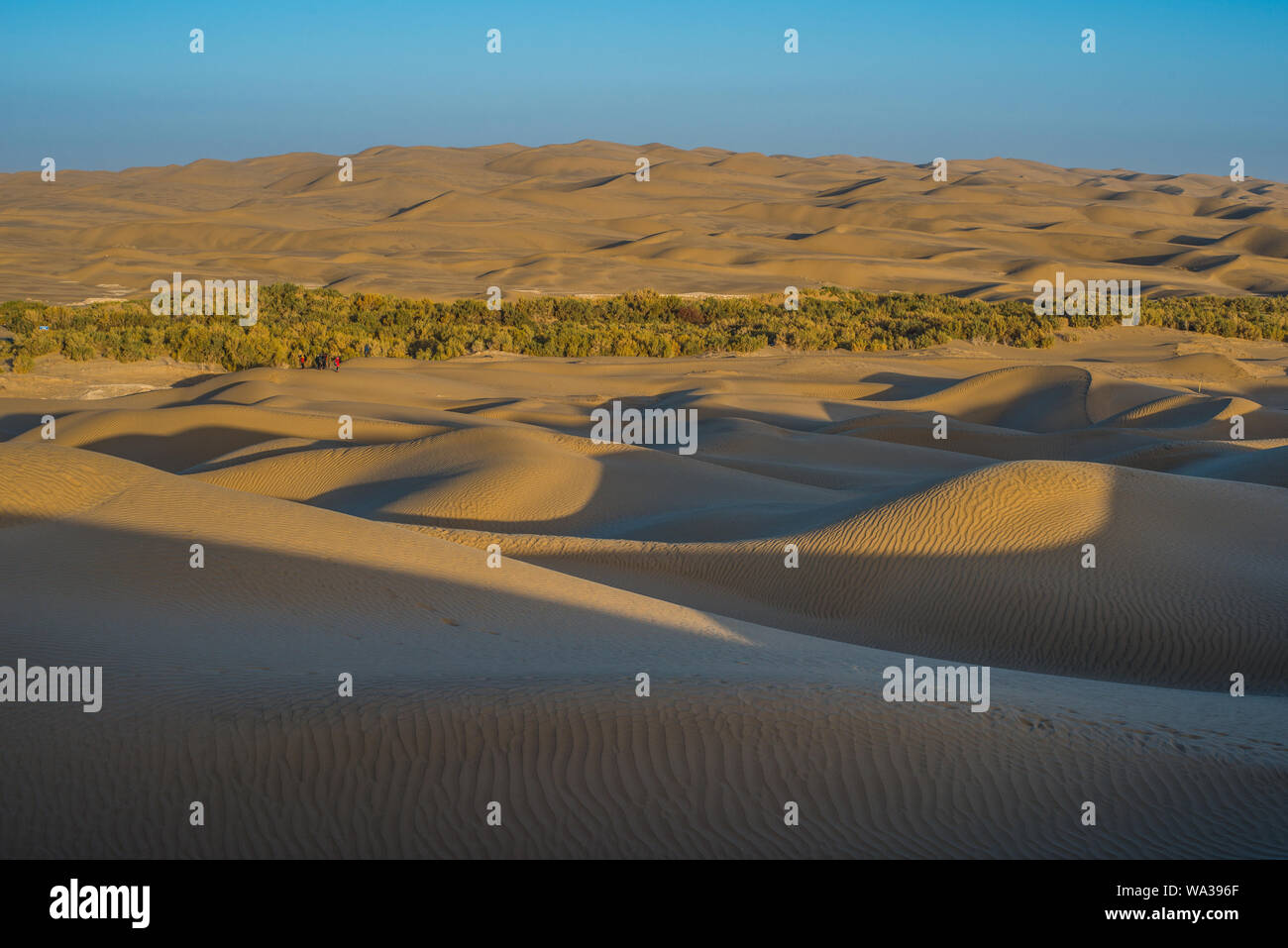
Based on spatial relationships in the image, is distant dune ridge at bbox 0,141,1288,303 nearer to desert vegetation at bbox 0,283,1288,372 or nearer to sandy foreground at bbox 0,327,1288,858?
desert vegetation at bbox 0,283,1288,372

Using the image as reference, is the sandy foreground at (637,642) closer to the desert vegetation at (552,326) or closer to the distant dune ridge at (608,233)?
the desert vegetation at (552,326)

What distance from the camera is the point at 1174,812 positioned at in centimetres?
360

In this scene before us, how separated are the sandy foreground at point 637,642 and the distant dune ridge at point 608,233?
87.0 feet

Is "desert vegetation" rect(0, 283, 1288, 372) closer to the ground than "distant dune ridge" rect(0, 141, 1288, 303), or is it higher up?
closer to the ground

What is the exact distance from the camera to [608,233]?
6438 cm

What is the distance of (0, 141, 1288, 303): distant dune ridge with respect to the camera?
43.2 m

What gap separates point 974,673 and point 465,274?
1634 inches

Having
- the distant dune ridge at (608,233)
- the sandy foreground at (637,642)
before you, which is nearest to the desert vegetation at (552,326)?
the distant dune ridge at (608,233)

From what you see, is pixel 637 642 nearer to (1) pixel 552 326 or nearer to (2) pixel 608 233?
(1) pixel 552 326

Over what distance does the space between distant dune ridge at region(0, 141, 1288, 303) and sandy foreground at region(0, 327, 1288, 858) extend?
1044 inches

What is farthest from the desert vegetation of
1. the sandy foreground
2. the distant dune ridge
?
the sandy foreground

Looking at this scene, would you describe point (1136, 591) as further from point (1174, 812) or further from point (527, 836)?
point (527, 836)

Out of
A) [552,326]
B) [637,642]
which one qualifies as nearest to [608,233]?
[552,326]
